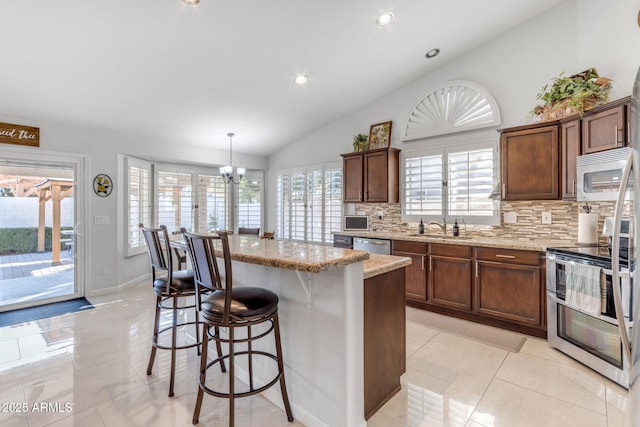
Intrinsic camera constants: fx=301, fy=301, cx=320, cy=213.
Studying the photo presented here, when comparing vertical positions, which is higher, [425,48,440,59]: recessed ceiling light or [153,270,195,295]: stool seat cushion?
[425,48,440,59]: recessed ceiling light

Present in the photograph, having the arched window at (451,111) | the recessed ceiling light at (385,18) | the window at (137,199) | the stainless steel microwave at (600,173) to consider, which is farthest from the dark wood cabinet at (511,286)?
the window at (137,199)

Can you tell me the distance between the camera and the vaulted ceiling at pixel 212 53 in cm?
268

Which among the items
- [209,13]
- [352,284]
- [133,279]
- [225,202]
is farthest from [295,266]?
[225,202]

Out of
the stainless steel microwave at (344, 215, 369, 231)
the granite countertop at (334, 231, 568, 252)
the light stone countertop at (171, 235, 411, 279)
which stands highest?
the stainless steel microwave at (344, 215, 369, 231)

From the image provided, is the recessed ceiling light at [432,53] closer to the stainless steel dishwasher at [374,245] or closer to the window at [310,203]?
the window at [310,203]

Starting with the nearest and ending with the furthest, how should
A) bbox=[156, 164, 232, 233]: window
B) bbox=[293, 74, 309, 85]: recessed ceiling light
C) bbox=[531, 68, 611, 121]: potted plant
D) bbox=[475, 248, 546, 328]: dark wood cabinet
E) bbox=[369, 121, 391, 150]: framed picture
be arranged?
bbox=[531, 68, 611, 121]: potted plant → bbox=[475, 248, 546, 328]: dark wood cabinet → bbox=[293, 74, 309, 85]: recessed ceiling light → bbox=[369, 121, 391, 150]: framed picture → bbox=[156, 164, 232, 233]: window

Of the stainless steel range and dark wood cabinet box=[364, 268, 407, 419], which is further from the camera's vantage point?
the stainless steel range

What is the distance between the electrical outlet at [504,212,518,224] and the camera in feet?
12.0

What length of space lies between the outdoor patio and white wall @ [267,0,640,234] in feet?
16.6

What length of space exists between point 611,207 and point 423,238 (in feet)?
5.87

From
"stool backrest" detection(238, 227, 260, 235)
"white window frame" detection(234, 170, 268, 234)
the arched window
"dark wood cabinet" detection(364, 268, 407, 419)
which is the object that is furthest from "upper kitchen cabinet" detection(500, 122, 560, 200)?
"white window frame" detection(234, 170, 268, 234)

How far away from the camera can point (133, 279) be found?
4988 millimetres

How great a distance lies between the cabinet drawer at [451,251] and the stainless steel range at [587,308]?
0.76m

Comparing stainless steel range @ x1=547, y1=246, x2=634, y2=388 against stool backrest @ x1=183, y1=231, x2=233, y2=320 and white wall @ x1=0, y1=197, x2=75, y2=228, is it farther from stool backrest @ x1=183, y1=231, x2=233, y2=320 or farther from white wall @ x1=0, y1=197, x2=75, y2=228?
white wall @ x1=0, y1=197, x2=75, y2=228
